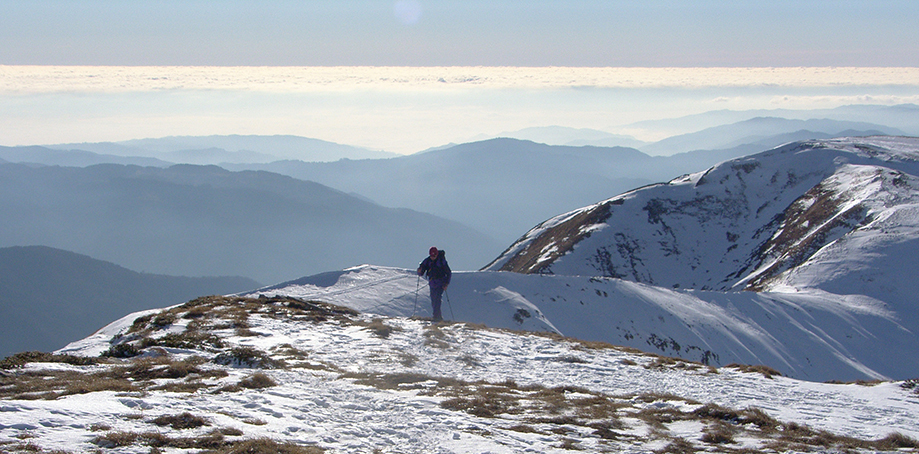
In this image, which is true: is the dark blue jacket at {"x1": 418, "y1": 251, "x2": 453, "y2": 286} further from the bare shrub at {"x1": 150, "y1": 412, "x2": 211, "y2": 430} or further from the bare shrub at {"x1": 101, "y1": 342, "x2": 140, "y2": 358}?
the bare shrub at {"x1": 150, "y1": 412, "x2": 211, "y2": 430}

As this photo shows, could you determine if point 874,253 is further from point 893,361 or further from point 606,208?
point 606,208

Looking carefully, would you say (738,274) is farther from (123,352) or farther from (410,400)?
(123,352)

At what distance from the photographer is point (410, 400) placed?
1354 cm

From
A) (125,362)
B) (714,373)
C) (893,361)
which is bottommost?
(893,361)

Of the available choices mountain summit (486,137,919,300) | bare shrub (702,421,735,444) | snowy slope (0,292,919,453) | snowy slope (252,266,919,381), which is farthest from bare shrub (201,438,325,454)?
mountain summit (486,137,919,300)

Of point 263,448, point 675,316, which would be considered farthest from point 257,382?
point 675,316

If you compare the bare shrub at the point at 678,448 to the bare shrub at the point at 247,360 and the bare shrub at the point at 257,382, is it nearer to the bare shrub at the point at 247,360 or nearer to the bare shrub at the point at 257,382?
the bare shrub at the point at 257,382

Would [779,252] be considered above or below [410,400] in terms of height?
below

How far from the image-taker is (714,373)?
1950 centimetres

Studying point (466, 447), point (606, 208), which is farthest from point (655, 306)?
point (606, 208)

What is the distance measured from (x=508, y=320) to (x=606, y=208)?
2935 inches

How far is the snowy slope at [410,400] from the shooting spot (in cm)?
1026

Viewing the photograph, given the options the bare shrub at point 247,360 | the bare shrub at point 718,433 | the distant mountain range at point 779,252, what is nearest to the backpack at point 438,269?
the bare shrub at point 247,360

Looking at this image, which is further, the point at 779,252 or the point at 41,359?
the point at 779,252
